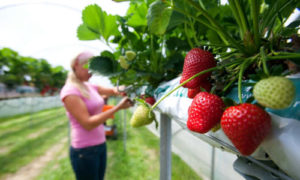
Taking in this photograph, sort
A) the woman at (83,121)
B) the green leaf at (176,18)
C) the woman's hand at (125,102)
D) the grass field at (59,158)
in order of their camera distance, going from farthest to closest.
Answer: the grass field at (59,158) → the woman at (83,121) → the woman's hand at (125,102) → the green leaf at (176,18)

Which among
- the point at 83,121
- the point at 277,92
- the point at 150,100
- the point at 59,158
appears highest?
the point at 277,92

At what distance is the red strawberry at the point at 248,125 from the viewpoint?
16 cm

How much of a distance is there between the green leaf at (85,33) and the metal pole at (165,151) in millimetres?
374

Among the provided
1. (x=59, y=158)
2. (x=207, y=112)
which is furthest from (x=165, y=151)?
(x=59, y=158)

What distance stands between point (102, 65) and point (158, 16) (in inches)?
Answer: 8.9

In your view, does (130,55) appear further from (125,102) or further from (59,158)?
(59,158)

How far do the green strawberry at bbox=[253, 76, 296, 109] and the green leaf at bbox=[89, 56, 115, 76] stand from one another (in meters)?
0.38

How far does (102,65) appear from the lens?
18.5 inches

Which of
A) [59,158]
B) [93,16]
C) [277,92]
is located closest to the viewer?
[277,92]

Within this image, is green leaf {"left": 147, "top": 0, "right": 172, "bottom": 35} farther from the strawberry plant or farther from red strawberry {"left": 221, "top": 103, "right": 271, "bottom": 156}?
red strawberry {"left": 221, "top": 103, "right": 271, "bottom": 156}

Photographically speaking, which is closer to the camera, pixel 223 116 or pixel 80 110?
pixel 223 116

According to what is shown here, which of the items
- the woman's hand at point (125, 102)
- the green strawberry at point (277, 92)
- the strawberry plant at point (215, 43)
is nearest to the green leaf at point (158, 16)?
the strawberry plant at point (215, 43)

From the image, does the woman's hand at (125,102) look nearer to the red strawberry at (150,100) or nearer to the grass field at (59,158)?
the red strawberry at (150,100)

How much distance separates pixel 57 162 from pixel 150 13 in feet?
9.68
